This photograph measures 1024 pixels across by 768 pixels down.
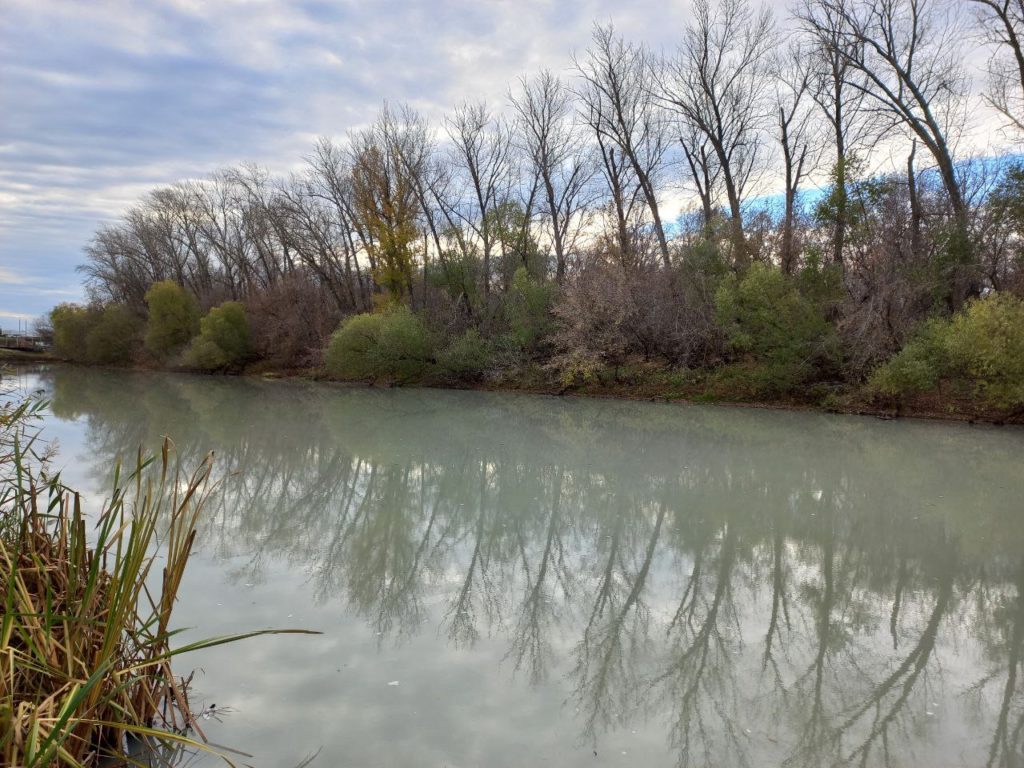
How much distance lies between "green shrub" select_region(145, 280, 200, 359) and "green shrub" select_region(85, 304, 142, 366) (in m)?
3.89

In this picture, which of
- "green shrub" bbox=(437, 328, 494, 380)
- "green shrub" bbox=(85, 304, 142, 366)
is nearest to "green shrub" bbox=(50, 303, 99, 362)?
"green shrub" bbox=(85, 304, 142, 366)

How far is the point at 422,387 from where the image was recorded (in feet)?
93.5

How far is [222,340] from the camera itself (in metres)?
36.4

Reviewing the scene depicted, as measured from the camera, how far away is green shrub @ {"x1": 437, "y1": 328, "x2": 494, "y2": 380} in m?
27.2

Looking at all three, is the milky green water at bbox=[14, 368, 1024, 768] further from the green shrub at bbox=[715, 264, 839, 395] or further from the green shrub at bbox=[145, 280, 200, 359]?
the green shrub at bbox=[145, 280, 200, 359]

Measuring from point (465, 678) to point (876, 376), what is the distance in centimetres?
1691

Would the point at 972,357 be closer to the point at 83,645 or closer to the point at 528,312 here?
the point at 528,312

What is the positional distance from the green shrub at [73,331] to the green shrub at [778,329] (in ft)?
140

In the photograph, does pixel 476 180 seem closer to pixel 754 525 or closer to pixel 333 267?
pixel 333 267

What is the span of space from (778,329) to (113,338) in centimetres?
4158

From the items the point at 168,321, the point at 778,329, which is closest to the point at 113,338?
the point at 168,321

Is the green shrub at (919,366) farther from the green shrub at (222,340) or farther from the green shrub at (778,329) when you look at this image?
the green shrub at (222,340)

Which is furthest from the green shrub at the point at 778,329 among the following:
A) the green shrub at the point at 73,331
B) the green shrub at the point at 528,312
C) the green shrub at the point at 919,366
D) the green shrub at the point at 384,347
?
the green shrub at the point at 73,331

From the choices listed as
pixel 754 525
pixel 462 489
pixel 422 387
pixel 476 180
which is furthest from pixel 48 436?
pixel 476 180
